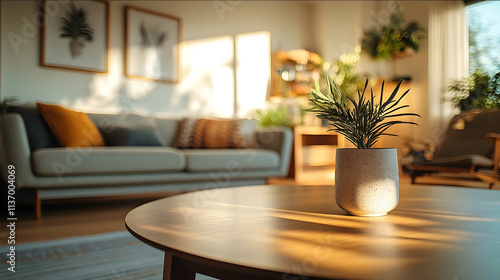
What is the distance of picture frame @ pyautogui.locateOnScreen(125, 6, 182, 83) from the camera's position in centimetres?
387

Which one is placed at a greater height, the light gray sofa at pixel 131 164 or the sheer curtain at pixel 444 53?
the sheer curtain at pixel 444 53

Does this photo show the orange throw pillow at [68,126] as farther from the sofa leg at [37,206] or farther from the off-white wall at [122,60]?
the off-white wall at [122,60]

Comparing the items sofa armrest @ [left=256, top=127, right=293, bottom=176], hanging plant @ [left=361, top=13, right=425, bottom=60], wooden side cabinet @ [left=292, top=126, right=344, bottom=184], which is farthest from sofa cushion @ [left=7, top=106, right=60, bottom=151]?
hanging plant @ [left=361, top=13, right=425, bottom=60]

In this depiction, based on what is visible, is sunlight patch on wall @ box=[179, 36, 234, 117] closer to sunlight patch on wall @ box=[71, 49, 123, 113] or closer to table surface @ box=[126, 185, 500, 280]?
sunlight patch on wall @ box=[71, 49, 123, 113]

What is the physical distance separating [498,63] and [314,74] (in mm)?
2124

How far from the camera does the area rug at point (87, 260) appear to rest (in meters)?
1.19

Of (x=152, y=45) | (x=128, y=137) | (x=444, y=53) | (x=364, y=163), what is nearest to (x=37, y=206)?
(x=128, y=137)

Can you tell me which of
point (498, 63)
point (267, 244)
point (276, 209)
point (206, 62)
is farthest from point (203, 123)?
point (498, 63)

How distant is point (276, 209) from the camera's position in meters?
0.92

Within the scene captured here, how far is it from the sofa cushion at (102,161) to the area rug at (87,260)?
30.8 inches

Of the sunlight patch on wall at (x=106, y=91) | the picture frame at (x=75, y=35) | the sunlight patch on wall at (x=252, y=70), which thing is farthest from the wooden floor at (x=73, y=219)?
the sunlight patch on wall at (x=252, y=70)

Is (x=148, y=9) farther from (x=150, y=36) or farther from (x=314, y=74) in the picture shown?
(x=314, y=74)

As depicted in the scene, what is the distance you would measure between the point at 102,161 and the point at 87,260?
121 centimetres

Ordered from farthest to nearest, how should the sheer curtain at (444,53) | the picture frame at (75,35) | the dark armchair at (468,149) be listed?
1. the sheer curtain at (444,53)
2. the picture frame at (75,35)
3. the dark armchair at (468,149)
